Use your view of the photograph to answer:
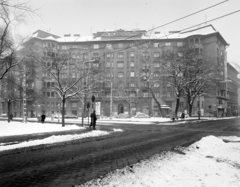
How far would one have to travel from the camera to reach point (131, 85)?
68062 mm

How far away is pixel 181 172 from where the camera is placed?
588cm

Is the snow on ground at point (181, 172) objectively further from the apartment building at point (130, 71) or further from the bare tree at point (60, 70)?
the apartment building at point (130, 71)

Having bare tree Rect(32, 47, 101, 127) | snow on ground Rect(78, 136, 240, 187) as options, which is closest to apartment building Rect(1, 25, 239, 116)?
bare tree Rect(32, 47, 101, 127)

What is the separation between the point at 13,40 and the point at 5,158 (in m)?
12.3

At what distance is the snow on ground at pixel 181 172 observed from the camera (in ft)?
16.3

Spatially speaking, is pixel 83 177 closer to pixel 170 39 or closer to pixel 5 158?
pixel 5 158

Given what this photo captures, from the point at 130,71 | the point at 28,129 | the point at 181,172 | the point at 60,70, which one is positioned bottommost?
the point at 28,129

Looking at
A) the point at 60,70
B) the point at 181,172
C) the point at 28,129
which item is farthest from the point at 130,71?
the point at 181,172

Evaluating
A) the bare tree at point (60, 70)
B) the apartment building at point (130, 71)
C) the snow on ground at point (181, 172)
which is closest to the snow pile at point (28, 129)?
the bare tree at point (60, 70)

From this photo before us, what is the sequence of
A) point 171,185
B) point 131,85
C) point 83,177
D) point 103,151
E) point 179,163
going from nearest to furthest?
1. point 171,185
2. point 83,177
3. point 179,163
4. point 103,151
5. point 131,85

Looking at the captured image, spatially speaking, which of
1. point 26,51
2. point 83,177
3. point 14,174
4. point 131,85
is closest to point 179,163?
point 83,177

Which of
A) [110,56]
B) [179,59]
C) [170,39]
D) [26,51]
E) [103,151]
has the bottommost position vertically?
[103,151]

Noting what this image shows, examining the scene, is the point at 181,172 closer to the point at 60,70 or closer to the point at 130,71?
the point at 60,70

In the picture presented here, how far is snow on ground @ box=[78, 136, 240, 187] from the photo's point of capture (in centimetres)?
497
